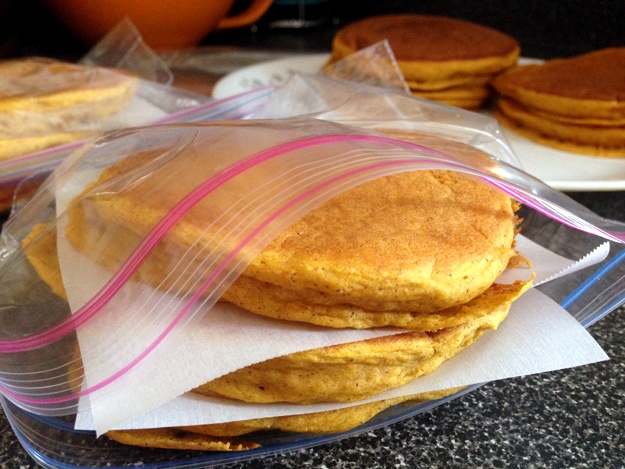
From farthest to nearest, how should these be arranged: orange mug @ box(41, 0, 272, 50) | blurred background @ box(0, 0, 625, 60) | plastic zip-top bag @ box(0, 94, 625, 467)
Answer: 1. blurred background @ box(0, 0, 625, 60)
2. orange mug @ box(41, 0, 272, 50)
3. plastic zip-top bag @ box(0, 94, 625, 467)

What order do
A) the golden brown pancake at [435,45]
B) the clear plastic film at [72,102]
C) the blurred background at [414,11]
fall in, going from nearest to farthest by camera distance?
the clear plastic film at [72,102] < the golden brown pancake at [435,45] < the blurred background at [414,11]

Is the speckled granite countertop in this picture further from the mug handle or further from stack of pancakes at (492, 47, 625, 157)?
the mug handle

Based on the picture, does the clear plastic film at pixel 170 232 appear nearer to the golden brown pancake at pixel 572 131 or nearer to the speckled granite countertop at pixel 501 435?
the speckled granite countertop at pixel 501 435

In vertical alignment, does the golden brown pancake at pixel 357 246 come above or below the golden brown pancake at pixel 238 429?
above

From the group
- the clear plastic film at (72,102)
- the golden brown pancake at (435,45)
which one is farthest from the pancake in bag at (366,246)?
the golden brown pancake at (435,45)

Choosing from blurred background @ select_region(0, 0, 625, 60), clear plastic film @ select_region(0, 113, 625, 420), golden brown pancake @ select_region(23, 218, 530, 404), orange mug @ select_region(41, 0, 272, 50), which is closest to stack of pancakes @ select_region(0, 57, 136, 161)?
clear plastic film @ select_region(0, 113, 625, 420)

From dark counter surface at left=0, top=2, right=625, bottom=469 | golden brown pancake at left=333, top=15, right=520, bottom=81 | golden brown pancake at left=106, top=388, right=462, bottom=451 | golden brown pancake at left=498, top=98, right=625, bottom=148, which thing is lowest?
dark counter surface at left=0, top=2, right=625, bottom=469

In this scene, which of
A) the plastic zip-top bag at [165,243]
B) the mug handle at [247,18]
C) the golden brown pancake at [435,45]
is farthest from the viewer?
the mug handle at [247,18]

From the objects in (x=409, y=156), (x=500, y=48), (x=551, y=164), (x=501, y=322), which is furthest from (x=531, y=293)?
(x=500, y=48)
